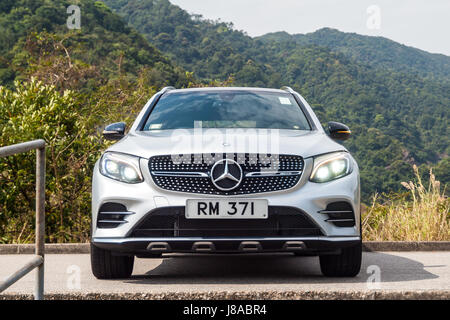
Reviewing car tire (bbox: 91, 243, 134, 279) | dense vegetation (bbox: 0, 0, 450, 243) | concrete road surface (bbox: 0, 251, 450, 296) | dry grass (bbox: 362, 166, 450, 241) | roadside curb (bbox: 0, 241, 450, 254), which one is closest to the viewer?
concrete road surface (bbox: 0, 251, 450, 296)

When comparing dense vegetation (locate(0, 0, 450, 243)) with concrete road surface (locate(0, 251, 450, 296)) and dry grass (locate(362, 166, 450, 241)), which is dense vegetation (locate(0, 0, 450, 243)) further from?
concrete road surface (locate(0, 251, 450, 296))

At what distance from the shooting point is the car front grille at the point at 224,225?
4594 millimetres

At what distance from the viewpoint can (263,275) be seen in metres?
5.48

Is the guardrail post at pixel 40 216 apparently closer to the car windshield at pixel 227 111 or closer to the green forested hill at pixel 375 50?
the car windshield at pixel 227 111

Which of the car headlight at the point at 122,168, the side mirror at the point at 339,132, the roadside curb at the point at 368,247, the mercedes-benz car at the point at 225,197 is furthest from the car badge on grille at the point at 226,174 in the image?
the roadside curb at the point at 368,247

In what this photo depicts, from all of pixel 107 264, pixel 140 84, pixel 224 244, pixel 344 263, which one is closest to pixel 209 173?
pixel 224 244

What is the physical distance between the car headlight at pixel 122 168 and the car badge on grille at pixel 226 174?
0.53 m

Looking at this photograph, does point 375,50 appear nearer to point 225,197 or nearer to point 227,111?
point 227,111

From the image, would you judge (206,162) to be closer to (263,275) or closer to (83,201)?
(263,275)

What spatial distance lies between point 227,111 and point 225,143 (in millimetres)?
1168

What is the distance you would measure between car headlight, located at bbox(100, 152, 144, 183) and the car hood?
6 centimetres

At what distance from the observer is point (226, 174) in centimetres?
460

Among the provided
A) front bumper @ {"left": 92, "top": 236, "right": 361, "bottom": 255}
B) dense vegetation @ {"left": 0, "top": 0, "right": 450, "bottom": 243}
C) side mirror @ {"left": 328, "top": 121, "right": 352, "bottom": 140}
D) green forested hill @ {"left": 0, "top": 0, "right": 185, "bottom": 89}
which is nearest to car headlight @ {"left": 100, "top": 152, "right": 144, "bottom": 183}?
front bumper @ {"left": 92, "top": 236, "right": 361, "bottom": 255}

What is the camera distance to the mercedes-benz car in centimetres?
458
